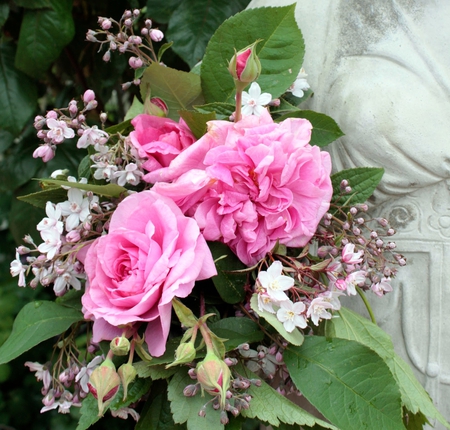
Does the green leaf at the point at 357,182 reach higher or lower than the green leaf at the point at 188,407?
higher

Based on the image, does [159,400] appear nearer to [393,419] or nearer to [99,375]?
[99,375]

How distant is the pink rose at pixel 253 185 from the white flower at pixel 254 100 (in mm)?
53

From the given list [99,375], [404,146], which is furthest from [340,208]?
[99,375]

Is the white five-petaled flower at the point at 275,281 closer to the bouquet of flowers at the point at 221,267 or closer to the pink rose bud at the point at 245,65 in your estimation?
the bouquet of flowers at the point at 221,267

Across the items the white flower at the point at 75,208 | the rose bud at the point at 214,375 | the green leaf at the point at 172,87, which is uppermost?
the green leaf at the point at 172,87

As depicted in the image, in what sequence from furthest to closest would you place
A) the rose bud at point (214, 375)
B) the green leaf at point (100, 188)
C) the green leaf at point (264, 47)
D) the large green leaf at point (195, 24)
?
1. the large green leaf at point (195, 24)
2. the green leaf at point (264, 47)
3. the green leaf at point (100, 188)
4. the rose bud at point (214, 375)

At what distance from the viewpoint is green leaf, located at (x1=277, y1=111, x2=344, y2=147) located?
701mm

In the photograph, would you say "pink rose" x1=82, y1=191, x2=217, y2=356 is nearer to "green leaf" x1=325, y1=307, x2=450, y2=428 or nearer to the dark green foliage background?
"green leaf" x1=325, y1=307, x2=450, y2=428

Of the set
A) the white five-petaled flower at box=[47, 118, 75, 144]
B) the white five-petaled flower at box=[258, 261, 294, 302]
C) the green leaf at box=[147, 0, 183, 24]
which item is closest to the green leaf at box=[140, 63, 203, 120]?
the white five-petaled flower at box=[47, 118, 75, 144]

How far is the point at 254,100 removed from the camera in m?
0.69

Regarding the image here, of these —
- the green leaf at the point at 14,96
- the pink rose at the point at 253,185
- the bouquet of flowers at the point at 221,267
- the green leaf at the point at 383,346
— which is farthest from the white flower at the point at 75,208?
the green leaf at the point at 14,96

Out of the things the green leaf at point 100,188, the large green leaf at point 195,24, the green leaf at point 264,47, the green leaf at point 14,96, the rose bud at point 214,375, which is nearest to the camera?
the rose bud at point 214,375

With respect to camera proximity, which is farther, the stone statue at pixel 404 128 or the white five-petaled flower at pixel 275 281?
the stone statue at pixel 404 128

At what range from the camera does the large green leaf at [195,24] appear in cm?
107
